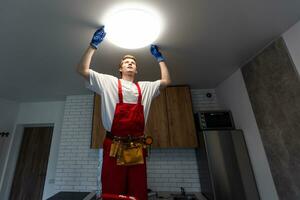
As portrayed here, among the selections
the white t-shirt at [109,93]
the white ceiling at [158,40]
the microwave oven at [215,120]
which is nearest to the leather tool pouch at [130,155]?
the white t-shirt at [109,93]

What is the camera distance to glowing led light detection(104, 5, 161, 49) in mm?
1137

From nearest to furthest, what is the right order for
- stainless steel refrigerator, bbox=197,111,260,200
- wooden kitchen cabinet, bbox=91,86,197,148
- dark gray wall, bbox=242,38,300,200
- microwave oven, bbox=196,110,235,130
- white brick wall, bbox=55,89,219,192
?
dark gray wall, bbox=242,38,300,200
stainless steel refrigerator, bbox=197,111,260,200
microwave oven, bbox=196,110,235,130
wooden kitchen cabinet, bbox=91,86,197,148
white brick wall, bbox=55,89,219,192

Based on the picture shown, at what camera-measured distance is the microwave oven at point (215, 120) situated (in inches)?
80.7

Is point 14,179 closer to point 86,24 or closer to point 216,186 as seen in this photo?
point 86,24

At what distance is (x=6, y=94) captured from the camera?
8.50 feet

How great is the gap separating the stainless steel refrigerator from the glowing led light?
4.44 feet

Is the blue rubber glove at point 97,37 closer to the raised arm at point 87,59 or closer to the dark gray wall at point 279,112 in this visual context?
the raised arm at point 87,59

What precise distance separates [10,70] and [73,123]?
3.84 feet

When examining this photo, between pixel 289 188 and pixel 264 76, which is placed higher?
pixel 264 76

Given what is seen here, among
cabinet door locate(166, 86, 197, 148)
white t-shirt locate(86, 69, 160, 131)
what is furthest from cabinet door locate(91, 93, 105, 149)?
white t-shirt locate(86, 69, 160, 131)

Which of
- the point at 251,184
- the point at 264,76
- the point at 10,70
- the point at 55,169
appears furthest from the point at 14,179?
the point at 264,76

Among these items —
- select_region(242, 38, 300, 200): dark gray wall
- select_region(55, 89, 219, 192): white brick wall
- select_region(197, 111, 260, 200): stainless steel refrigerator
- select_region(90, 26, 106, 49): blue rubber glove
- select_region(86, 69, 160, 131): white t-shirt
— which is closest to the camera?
select_region(86, 69, 160, 131): white t-shirt

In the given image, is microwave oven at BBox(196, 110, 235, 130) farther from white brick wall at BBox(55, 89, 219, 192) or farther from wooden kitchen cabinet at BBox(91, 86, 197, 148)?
white brick wall at BBox(55, 89, 219, 192)

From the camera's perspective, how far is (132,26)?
1.19 meters
